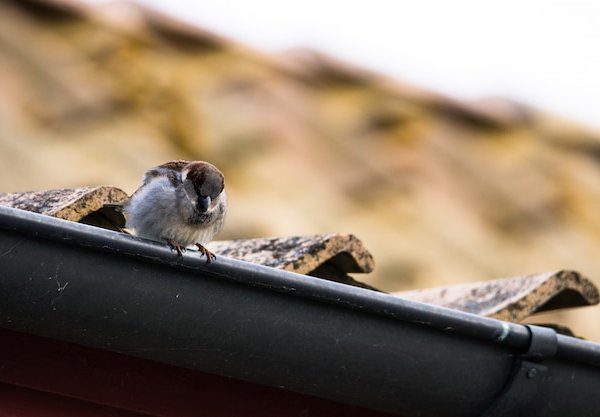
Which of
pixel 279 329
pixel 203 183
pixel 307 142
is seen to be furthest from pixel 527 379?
pixel 307 142

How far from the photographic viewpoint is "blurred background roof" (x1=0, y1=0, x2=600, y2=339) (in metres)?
3.01

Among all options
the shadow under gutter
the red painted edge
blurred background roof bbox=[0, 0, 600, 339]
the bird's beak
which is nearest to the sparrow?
the bird's beak

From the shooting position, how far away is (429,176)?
342 centimetres

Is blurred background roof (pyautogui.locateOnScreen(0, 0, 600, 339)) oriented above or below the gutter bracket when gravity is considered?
above

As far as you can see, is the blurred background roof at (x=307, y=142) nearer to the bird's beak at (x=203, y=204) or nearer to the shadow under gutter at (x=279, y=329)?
the bird's beak at (x=203, y=204)

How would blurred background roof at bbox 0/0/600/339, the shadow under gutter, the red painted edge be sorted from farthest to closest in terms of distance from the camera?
blurred background roof at bbox 0/0/600/339
the red painted edge
the shadow under gutter

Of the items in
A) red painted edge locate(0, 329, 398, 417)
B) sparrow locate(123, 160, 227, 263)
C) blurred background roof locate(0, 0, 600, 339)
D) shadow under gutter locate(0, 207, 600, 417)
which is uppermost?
blurred background roof locate(0, 0, 600, 339)

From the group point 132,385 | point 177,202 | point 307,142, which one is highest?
point 307,142

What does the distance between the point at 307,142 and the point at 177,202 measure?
77cm

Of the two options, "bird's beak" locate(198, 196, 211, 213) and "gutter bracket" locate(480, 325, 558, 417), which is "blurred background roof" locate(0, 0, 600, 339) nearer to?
"bird's beak" locate(198, 196, 211, 213)

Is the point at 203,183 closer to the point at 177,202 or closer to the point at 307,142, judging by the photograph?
the point at 177,202

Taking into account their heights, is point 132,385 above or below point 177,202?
below

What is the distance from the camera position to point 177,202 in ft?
8.70

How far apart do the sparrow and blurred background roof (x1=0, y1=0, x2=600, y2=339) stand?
0.84 feet
